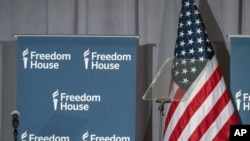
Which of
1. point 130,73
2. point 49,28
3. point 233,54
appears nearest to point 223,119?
point 233,54

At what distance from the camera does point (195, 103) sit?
4.73 meters

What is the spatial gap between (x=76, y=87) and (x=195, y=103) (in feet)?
3.69

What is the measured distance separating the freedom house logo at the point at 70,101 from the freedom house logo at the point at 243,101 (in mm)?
1366

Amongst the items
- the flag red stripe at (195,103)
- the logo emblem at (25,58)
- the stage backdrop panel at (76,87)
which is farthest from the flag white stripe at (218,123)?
→ the logo emblem at (25,58)

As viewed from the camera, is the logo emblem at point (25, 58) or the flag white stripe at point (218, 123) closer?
the flag white stripe at point (218, 123)

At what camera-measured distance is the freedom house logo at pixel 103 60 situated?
4840mm

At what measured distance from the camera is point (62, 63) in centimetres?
485

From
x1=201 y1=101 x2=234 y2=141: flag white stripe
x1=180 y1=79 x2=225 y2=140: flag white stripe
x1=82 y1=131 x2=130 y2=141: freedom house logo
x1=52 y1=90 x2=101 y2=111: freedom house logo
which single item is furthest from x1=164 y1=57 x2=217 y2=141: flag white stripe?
x1=52 y1=90 x2=101 y2=111: freedom house logo

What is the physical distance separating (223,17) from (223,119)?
1.41 meters

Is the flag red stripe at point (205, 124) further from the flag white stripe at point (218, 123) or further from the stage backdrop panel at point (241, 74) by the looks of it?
the stage backdrop panel at point (241, 74)

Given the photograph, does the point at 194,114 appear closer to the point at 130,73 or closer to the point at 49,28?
the point at 130,73

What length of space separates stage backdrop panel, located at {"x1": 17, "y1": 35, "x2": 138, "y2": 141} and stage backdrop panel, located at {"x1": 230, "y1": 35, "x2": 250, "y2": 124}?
93cm

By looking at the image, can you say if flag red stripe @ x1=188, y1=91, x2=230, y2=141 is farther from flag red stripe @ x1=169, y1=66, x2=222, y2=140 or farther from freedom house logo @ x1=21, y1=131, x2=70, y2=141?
freedom house logo @ x1=21, y1=131, x2=70, y2=141

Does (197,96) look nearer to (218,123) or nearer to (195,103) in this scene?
(195,103)
